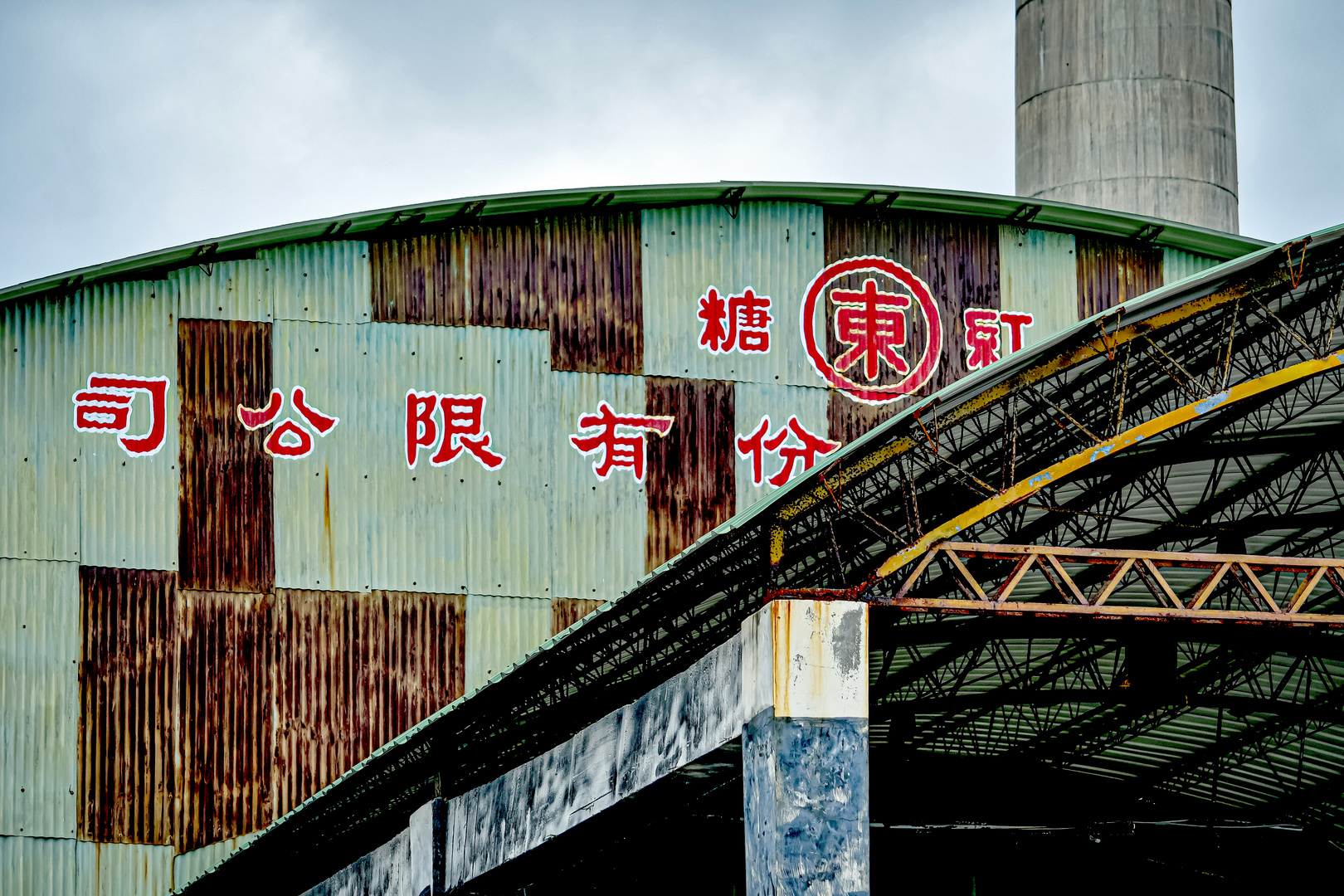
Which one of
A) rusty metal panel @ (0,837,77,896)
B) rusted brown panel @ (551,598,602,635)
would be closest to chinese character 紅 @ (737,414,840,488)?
rusted brown panel @ (551,598,602,635)

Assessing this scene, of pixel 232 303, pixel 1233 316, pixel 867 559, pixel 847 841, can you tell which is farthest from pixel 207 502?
pixel 1233 316

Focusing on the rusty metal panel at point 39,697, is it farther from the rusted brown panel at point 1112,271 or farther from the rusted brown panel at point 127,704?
the rusted brown panel at point 1112,271

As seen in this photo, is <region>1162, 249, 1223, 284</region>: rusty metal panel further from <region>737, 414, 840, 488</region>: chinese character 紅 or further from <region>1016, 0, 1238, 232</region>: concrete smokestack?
<region>1016, 0, 1238, 232</region>: concrete smokestack

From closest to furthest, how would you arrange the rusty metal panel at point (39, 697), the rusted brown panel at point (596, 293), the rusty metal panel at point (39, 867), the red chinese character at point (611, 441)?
the rusty metal panel at point (39, 867) → the rusty metal panel at point (39, 697) → the red chinese character at point (611, 441) → the rusted brown panel at point (596, 293)

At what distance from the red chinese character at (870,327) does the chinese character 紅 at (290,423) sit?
7.96 metres

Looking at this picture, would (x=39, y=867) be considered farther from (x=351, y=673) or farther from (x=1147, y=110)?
(x=1147, y=110)

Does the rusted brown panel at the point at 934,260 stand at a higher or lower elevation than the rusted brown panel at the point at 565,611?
higher

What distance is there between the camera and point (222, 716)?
23438 millimetres

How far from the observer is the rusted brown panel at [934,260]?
26.4 meters

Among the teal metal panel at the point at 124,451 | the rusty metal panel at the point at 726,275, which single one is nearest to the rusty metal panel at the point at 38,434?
the teal metal panel at the point at 124,451

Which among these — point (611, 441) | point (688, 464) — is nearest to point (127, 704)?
point (611, 441)

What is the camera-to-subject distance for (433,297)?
24.9 metres

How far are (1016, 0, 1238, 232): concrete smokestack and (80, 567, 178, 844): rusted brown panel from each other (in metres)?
22.1

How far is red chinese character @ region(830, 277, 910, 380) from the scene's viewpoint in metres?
26.1
